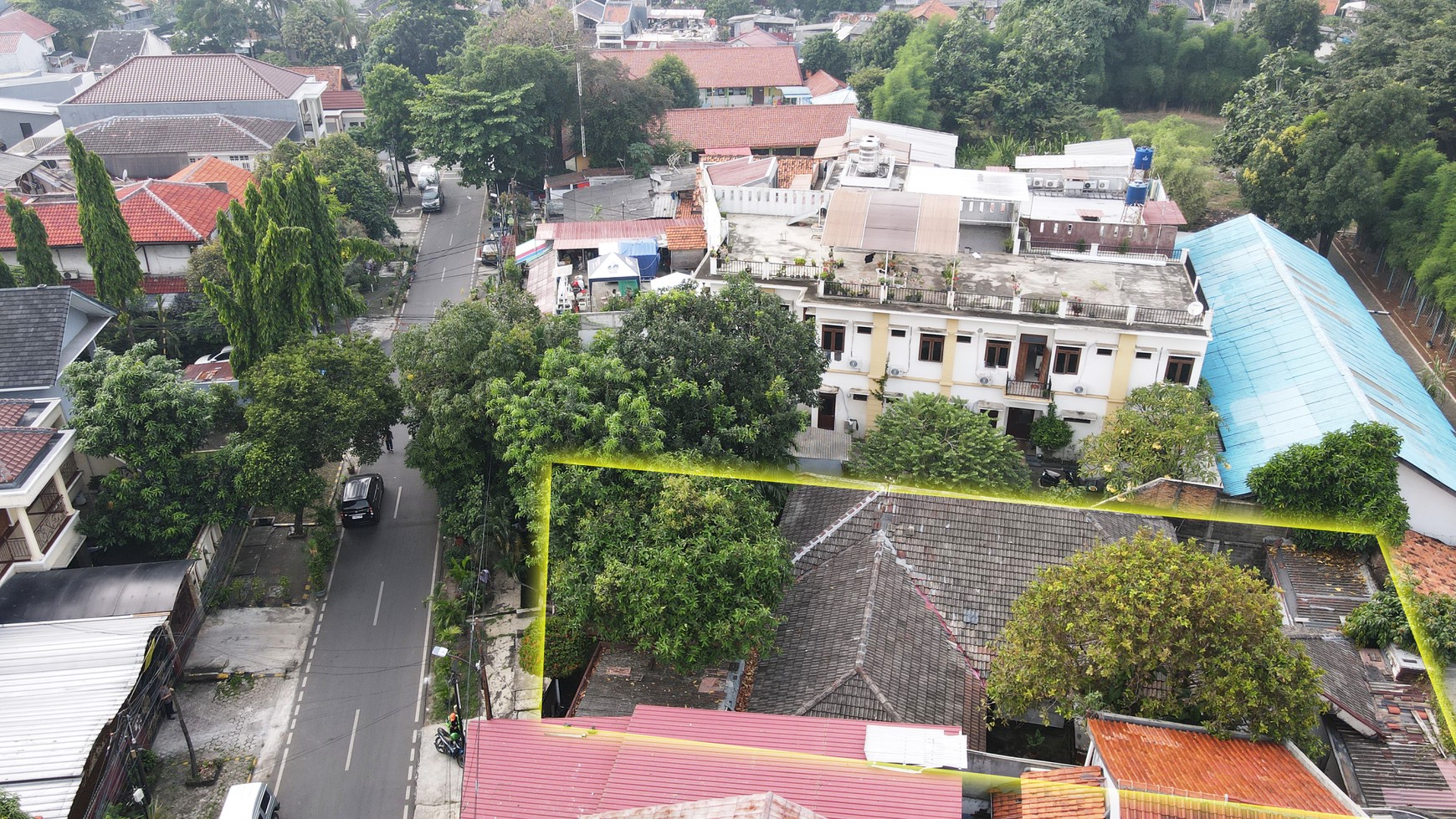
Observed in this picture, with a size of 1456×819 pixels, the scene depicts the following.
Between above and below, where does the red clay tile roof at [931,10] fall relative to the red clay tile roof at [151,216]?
above

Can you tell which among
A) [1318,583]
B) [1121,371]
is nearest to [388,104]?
[1121,371]

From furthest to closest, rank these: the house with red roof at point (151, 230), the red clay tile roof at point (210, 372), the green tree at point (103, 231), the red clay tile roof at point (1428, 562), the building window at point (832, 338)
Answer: the house with red roof at point (151, 230) → the red clay tile roof at point (210, 372) → the green tree at point (103, 231) → the building window at point (832, 338) → the red clay tile roof at point (1428, 562)

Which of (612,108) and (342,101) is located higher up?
(612,108)

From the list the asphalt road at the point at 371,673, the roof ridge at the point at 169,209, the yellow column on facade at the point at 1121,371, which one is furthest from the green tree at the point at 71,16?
the yellow column on facade at the point at 1121,371

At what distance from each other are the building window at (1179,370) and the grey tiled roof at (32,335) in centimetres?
2739

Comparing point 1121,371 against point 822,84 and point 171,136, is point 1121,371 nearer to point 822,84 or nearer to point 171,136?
point 171,136

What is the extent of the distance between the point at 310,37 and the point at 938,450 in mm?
62986

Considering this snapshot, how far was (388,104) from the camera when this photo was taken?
4966cm

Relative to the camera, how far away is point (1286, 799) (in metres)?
13.6

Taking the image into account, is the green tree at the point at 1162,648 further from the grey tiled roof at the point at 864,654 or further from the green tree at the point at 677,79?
the green tree at the point at 677,79

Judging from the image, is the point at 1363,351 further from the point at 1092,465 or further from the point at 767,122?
the point at 767,122

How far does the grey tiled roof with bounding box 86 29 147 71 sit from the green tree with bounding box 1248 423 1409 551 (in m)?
74.8

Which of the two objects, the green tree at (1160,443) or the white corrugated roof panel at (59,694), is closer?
the white corrugated roof panel at (59,694)

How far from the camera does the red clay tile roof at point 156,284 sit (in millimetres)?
34562
